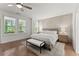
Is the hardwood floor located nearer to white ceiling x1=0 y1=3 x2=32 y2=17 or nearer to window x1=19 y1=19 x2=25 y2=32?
window x1=19 y1=19 x2=25 y2=32

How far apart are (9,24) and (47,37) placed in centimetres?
91

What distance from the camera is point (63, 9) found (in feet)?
5.33

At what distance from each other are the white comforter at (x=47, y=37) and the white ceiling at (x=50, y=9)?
1.39ft

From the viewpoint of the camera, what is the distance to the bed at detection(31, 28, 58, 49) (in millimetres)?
1715

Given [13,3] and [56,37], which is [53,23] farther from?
[13,3]

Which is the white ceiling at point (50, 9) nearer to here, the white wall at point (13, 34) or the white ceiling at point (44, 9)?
the white ceiling at point (44, 9)

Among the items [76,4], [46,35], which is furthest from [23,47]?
[76,4]

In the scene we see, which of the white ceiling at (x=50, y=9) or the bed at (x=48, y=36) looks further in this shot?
the bed at (x=48, y=36)

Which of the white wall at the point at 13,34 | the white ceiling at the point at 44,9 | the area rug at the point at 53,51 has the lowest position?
the area rug at the point at 53,51

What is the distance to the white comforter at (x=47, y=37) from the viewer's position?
1.71 meters

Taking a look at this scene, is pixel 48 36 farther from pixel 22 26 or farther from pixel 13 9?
pixel 13 9

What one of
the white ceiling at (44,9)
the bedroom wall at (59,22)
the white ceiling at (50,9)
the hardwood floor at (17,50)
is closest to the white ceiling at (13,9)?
the white ceiling at (44,9)

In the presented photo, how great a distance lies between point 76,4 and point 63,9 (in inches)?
11.3

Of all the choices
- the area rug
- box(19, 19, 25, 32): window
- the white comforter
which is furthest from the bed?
box(19, 19, 25, 32): window
